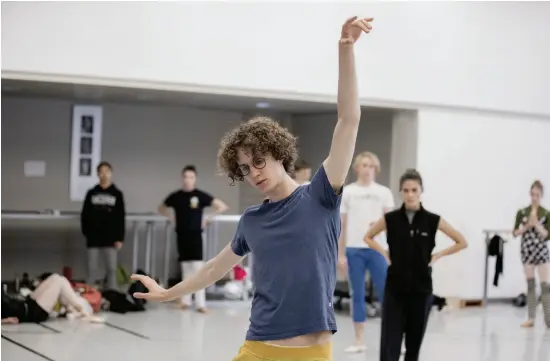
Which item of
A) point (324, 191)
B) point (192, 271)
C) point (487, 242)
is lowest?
point (192, 271)

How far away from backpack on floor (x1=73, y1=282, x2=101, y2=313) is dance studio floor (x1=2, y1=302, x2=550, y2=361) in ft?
1.05

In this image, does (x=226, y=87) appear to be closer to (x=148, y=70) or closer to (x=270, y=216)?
(x=148, y=70)

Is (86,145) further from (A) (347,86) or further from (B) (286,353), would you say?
(A) (347,86)

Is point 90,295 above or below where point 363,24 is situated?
below

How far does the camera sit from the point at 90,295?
11.2 meters

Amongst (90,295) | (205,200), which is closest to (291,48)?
(205,200)

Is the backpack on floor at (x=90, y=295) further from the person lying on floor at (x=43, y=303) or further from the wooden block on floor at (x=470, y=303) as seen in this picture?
the wooden block on floor at (x=470, y=303)

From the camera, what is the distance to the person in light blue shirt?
119 inches

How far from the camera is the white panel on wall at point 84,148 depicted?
1477 centimetres

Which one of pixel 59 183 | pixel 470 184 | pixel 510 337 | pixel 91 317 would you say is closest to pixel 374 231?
pixel 510 337

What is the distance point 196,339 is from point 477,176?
5.98m

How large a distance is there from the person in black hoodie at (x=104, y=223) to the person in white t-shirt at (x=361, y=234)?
3830 mm

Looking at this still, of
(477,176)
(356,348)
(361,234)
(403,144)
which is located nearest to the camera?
(356,348)

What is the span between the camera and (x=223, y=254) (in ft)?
11.1
